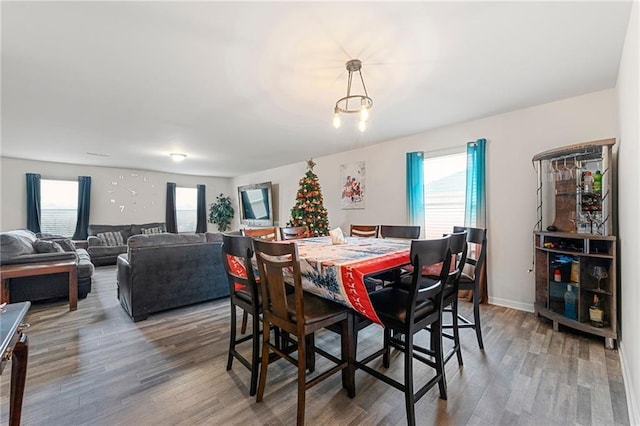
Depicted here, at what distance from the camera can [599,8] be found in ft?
5.38

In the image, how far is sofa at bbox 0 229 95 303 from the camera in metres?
3.23

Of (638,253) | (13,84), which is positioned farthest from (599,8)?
(13,84)

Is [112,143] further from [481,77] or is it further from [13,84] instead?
[481,77]

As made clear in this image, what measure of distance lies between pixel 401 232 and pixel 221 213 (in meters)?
6.92

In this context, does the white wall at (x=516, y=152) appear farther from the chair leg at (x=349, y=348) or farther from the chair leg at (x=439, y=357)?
the chair leg at (x=349, y=348)

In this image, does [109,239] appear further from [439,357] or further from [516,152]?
[516,152]

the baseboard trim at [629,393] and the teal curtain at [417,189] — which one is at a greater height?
the teal curtain at [417,189]

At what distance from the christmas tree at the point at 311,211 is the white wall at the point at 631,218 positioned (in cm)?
362

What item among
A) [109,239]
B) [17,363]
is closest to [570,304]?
[17,363]

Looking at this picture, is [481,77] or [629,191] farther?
[481,77]

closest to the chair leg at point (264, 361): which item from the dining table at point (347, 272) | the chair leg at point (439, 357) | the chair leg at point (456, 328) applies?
the dining table at point (347, 272)

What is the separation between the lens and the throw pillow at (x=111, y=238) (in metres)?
6.31

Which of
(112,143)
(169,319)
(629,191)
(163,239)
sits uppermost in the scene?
(112,143)

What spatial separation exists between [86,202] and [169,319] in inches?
220
